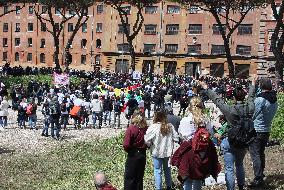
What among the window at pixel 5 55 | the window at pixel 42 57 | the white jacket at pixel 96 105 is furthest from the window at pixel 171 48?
the white jacket at pixel 96 105

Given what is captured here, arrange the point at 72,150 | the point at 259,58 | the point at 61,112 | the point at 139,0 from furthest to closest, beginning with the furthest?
the point at 259,58
the point at 139,0
the point at 61,112
the point at 72,150

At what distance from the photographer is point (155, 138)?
1010cm

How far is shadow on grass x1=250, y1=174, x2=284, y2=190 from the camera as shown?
9930mm

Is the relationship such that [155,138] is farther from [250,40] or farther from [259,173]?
[250,40]

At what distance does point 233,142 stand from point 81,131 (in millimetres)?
16933

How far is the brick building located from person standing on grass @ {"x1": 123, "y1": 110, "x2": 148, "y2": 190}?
4956 centimetres

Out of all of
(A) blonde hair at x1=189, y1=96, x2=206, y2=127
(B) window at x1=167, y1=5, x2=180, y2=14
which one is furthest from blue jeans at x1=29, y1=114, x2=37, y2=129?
(B) window at x1=167, y1=5, x2=180, y2=14

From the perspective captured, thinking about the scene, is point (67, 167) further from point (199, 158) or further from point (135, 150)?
point (199, 158)

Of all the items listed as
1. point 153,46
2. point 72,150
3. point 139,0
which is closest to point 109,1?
point 139,0

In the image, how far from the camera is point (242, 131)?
8.98 metres

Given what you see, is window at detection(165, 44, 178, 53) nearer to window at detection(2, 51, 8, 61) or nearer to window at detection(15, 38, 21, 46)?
window at detection(15, 38, 21, 46)

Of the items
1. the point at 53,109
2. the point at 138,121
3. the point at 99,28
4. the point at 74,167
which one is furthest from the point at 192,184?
the point at 99,28

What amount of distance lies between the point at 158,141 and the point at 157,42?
59.6 m

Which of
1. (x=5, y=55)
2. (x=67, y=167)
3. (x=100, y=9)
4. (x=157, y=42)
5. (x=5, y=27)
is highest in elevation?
(x=100, y=9)
